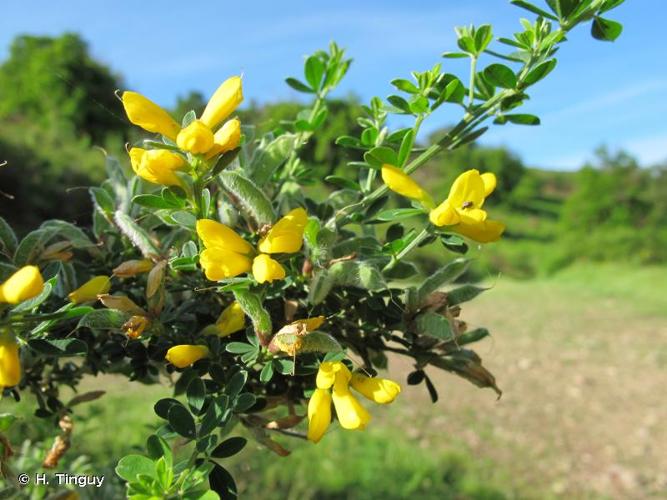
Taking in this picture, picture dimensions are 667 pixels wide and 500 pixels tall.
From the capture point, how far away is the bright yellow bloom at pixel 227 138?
31 centimetres

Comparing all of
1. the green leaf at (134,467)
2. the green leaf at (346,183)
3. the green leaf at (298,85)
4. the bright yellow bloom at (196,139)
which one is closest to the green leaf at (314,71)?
the green leaf at (298,85)

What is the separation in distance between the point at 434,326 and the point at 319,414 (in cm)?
9

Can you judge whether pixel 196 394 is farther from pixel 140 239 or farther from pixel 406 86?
pixel 406 86

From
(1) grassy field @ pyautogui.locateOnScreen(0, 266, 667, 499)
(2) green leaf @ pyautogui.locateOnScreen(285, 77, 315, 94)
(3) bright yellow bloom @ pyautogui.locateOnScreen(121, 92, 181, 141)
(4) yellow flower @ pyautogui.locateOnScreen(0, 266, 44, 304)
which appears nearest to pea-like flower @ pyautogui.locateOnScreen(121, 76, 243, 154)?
(3) bright yellow bloom @ pyautogui.locateOnScreen(121, 92, 181, 141)

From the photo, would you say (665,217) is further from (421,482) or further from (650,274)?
(421,482)

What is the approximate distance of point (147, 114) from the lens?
0.33 meters

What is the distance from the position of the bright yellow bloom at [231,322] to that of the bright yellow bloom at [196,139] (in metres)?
0.12

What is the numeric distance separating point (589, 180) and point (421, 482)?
32.1ft

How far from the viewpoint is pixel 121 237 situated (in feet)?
1.45

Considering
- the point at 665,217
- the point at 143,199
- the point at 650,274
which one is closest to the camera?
the point at 143,199

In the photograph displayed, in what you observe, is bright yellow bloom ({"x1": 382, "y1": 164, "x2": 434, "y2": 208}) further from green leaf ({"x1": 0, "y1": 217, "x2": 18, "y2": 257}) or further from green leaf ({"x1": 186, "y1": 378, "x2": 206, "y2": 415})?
green leaf ({"x1": 0, "y1": 217, "x2": 18, "y2": 257})

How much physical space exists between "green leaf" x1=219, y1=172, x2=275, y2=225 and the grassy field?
1.99 ft

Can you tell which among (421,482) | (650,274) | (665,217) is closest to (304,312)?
(421,482)

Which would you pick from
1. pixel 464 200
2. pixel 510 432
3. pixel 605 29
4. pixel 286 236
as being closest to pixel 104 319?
pixel 286 236
